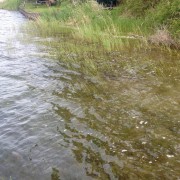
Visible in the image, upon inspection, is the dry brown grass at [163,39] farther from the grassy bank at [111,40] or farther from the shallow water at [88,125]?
the shallow water at [88,125]

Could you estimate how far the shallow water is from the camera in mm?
5582

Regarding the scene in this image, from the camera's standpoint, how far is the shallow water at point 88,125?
220 inches

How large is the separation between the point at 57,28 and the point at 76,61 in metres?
12.5

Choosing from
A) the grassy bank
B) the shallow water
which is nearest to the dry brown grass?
the grassy bank

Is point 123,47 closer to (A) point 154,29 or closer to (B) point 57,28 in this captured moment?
(A) point 154,29

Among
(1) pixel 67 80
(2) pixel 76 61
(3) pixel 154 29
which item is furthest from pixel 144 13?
(1) pixel 67 80

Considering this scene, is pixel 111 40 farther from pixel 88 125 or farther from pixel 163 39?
pixel 88 125

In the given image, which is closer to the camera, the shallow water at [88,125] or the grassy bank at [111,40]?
the shallow water at [88,125]

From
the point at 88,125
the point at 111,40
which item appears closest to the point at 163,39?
the point at 111,40

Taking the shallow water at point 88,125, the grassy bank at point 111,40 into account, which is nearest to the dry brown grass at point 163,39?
the grassy bank at point 111,40

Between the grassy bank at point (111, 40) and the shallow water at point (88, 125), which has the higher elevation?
the grassy bank at point (111, 40)

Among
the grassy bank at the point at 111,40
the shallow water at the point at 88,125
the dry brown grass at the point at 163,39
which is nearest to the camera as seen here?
the shallow water at the point at 88,125

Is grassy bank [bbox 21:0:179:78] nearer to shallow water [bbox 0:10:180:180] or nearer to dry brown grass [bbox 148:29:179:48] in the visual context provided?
dry brown grass [bbox 148:29:179:48]

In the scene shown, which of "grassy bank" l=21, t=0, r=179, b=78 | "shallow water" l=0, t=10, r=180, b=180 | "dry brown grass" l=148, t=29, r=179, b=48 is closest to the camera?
"shallow water" l=0, t=10, r=180, b=180
